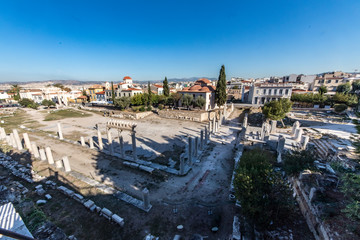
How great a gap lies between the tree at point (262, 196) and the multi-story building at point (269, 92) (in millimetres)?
39440

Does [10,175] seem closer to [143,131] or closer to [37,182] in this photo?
[37,182]

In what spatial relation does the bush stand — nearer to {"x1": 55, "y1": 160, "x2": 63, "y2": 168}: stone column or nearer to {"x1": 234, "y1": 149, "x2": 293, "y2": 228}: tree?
{"x1": 234, "y1": 149, "x2": 293, "y2": 228}: tree

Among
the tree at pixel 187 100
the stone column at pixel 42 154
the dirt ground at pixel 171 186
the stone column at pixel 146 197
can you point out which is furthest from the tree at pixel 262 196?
the tree at pixel 187 100

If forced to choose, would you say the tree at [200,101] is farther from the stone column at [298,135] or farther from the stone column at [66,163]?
the stone column at [66,163]

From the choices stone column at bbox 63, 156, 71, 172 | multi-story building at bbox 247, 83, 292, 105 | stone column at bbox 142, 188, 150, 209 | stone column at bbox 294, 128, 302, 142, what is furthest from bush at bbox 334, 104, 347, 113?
stone column at bbox 63, 156, 71, 172

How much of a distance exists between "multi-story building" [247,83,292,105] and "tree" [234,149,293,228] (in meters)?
39.4

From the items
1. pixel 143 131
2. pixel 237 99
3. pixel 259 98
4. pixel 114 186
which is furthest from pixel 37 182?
pixel 237 99

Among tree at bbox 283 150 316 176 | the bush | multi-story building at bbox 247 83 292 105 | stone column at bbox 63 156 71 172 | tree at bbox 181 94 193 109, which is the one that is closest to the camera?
tree at bbox 283 150 316 176

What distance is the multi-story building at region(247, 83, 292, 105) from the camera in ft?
129

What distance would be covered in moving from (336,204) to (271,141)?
33.0 feet

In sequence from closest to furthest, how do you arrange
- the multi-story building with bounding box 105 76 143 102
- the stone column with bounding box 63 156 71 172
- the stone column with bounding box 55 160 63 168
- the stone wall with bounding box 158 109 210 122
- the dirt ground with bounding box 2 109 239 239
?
1. the dirt ground with bounding box 2 109 239 239
2. the stone column with bounding box 63 156 71 172
3. the stone column with bounding box 55 160 63 168
4. the stone wall with bounding box 158 109 210 122
5. the multi-story building with bounding box 105 76 143 102

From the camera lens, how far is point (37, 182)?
10.7 metres

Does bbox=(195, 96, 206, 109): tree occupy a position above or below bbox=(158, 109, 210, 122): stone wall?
above

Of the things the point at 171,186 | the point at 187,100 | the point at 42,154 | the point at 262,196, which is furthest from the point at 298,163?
the point at 187,100
